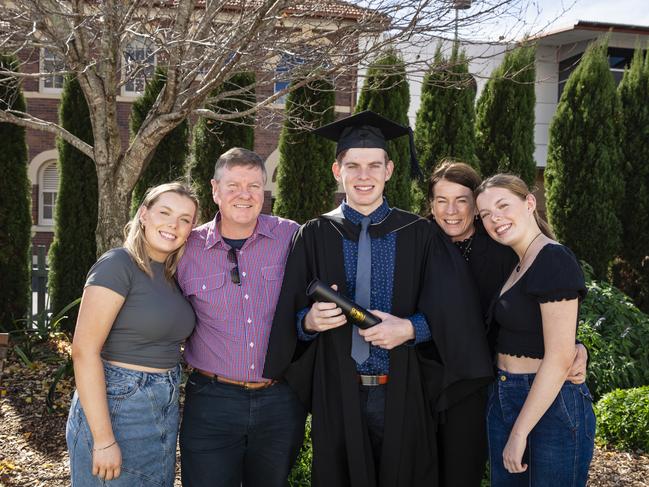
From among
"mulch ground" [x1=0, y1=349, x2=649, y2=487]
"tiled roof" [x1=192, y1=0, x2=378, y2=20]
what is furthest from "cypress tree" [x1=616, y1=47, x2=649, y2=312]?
"tiled roof" [x1=192, y1=0, x2=378, y2=20]

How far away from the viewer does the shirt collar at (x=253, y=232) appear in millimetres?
2814

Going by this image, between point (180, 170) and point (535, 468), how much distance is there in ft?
21.3

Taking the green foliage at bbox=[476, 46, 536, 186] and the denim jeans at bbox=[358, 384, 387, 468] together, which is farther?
the green foliage at bbox=[476, 46, 536, 186]

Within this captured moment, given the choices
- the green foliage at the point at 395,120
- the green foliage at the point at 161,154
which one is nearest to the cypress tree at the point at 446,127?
the green foliage at the point at 395,120

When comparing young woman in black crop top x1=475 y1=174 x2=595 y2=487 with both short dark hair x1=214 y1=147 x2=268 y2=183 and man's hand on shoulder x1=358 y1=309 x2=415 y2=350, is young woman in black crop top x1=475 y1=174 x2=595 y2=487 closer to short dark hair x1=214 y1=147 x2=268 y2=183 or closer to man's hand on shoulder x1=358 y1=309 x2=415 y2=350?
man's hand on shoulder x1=358 y1=309 x2=415 y2=350

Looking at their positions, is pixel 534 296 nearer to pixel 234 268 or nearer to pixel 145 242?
pixel 234 268

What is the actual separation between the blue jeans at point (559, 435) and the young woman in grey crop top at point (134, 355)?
1391 mm

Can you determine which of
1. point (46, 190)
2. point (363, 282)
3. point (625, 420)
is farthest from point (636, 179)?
point (46, 190)

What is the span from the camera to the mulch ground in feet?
13.1

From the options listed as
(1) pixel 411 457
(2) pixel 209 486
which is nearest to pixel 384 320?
(1) pixel 411 457

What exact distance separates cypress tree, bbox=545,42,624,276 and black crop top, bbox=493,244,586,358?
5.99 metres

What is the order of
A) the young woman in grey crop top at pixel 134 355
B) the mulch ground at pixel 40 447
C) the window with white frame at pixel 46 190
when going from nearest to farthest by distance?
the young woman in grey crop top at pixel 134 355
the mulch ground at pixel 40 447
the window with white frame at pixel 46 190

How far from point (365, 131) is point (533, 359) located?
3.99 ft

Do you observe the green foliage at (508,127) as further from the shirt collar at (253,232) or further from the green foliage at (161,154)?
the shirt collar at (253,232)
